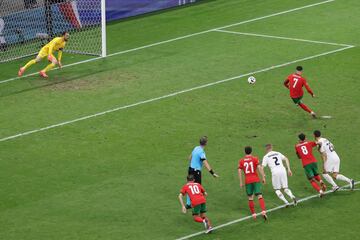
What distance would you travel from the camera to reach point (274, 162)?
2911 centimetres

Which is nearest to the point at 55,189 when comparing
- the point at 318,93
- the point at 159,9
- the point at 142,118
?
the point at 142,118

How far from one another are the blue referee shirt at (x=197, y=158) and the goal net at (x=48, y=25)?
16.1 metres

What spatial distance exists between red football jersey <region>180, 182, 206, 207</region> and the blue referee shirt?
170cm

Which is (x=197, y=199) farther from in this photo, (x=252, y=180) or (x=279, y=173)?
(x=279, y=173)

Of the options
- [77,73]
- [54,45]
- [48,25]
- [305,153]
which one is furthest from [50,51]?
[305,153]

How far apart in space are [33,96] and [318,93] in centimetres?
1081

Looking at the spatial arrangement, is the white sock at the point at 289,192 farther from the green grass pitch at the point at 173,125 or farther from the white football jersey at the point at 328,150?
the white football jersey at the point at 328,150

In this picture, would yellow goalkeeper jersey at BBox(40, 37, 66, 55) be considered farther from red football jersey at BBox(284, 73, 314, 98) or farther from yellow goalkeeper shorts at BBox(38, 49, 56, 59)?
red football jersey at BBox(284, 73, 314, 98)

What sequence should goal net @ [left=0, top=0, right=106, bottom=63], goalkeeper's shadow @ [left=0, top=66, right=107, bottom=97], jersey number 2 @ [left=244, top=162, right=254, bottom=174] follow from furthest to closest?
goal net @ [left=0, top=0, right=106, bottom=63]
goalkeeper's shadow @ [left=0, top=66, right=107, bottom=97]
jersey number 2 @ [left=244, top=162, right=254, bottom=174]

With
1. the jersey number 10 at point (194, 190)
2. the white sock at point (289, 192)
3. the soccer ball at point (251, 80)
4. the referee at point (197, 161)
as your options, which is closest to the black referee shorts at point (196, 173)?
the referee at point (197, 161)

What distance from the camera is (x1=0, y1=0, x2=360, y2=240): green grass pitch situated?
92.6ft

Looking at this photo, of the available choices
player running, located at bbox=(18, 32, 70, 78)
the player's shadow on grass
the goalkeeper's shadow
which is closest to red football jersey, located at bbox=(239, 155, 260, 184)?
the player's shadow on grass

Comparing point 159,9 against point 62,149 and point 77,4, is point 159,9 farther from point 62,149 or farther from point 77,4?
point 62,149

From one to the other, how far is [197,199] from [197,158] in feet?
6.94
